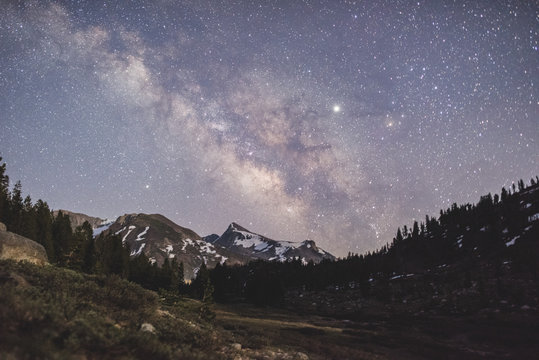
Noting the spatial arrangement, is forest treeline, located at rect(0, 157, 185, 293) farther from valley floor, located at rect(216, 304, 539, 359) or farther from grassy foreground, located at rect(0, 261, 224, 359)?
grassy foreground, located at rect(0, 261, 224, 359)

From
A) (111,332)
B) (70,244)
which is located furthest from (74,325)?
(70,244)

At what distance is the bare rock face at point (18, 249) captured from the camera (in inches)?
731

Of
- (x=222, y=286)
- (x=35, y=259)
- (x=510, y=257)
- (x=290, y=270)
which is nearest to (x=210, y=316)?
(x=35, y=259)

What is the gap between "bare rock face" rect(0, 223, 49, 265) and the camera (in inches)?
731

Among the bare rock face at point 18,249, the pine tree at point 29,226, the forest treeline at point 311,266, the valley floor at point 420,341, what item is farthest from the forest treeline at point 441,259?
the bare rock face at point 18,249

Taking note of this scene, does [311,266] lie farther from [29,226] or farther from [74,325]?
[74,325]

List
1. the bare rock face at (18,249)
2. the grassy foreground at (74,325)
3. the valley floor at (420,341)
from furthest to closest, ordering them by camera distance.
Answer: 1. the valley floor at (420,341)
2. the bare rock face at (18,249)
3. the grassy foreground at (74,325)

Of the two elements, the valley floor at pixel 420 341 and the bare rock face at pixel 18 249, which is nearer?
the bare rock face at pixel 18 249

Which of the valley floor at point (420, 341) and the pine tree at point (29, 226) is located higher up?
the pine tree at point (29, 226)

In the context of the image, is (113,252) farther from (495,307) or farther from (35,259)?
(495,307)

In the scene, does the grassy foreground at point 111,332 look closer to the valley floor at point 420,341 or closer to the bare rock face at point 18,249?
the valley floor at point 420,341

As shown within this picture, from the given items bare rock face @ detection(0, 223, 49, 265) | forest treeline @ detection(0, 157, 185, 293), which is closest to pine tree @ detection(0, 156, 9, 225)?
forest treeline @ detection(0, 157, 185, 293)

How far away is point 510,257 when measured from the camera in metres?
74.2

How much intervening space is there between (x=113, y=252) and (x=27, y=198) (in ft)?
86.9
